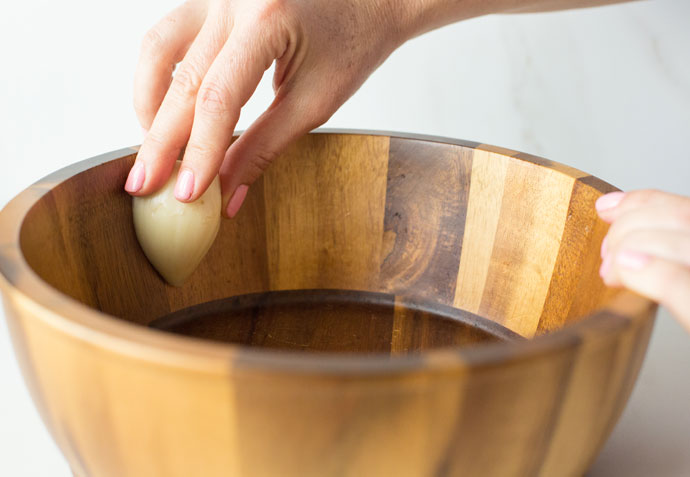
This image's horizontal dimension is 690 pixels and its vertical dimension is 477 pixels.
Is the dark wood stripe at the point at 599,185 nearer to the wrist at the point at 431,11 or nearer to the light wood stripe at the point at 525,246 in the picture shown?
the light wood stripe at the point at 525,246

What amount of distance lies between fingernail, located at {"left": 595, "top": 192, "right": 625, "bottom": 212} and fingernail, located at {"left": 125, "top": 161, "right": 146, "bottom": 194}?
0.41 m

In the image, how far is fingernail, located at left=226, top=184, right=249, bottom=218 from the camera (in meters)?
0.71

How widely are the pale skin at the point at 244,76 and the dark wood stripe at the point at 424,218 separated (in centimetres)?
12

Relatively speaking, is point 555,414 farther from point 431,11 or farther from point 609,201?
point 431,11

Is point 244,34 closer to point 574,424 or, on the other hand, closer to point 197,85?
point 197,85

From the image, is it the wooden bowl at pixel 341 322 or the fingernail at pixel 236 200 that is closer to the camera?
the wooden bowl at pixel 341 322

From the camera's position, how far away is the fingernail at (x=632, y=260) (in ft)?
1.39

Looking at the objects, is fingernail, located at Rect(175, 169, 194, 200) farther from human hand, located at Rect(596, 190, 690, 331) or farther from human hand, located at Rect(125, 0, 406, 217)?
human hand, located at Rect(596, 190, 690, 331)

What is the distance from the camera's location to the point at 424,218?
77 cm

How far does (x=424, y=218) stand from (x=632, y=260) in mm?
352

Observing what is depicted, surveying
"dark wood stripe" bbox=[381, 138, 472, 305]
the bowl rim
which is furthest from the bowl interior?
the bowl rim

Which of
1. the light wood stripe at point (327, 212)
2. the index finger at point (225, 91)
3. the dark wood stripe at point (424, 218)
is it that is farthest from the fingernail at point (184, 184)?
the dark wood stripe at point (424, 218)

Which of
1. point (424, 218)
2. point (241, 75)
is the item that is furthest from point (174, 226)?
point (424, 218)

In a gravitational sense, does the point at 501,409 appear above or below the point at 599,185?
below
